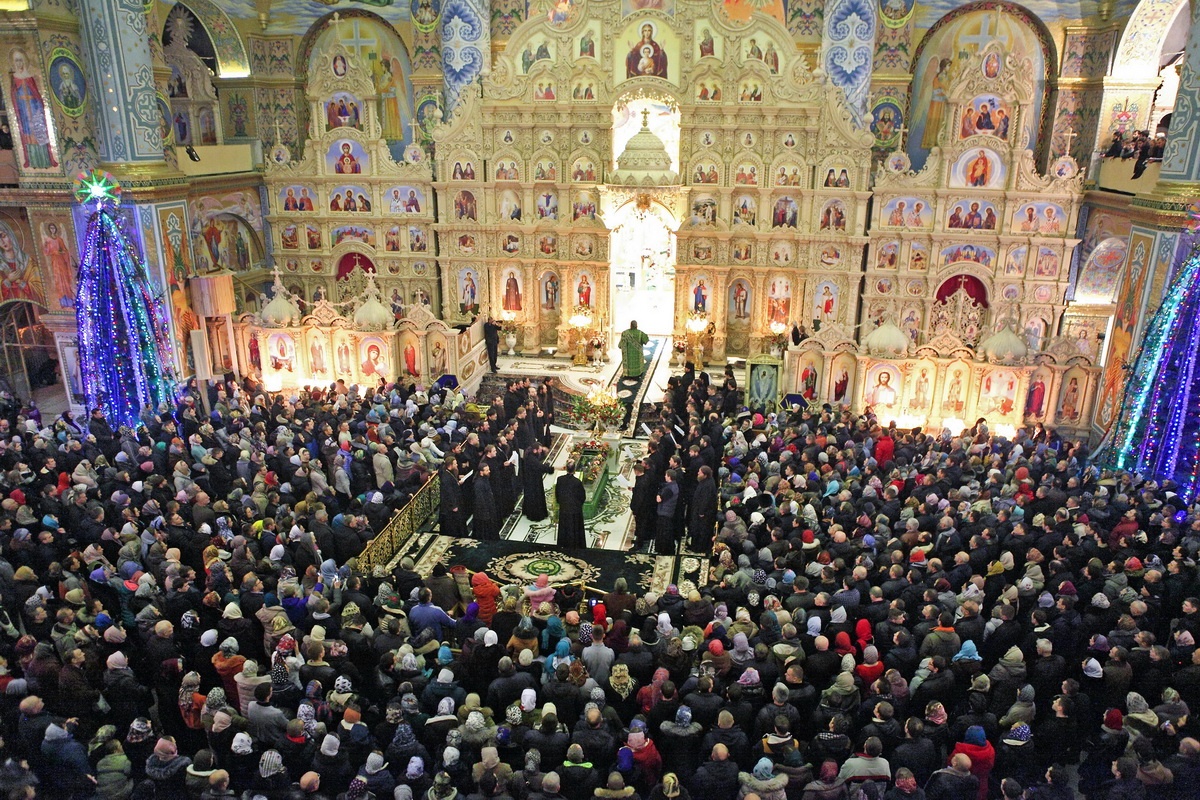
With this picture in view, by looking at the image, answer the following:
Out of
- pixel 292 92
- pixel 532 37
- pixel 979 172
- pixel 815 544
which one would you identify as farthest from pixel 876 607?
pixel 292 92

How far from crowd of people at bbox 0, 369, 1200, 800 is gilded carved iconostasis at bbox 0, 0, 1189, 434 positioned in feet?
25.5

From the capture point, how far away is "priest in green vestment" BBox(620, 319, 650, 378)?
2223 cm

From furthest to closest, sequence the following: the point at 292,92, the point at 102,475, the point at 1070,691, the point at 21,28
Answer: the point at 292,92, the point at 21,28, the point at 102,475, the point at 1070,691

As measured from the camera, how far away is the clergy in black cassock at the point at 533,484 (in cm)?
1538

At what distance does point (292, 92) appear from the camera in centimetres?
2759

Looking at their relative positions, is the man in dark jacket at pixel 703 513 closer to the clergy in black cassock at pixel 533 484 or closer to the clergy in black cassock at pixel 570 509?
the clergy in black cassock at pixel 570 509

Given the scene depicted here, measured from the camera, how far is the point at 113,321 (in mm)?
18328

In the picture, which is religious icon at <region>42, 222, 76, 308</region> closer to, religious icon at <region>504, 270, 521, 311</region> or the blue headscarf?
religious icon at <region>504, 270, 521, 311</region>

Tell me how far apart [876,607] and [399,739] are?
5568 mm

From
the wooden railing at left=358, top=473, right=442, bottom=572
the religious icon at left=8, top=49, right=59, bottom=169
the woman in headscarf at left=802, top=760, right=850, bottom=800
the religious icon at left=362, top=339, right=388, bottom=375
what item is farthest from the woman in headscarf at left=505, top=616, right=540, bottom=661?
the religious icon at left=8, top=49, right=59, bottom=169

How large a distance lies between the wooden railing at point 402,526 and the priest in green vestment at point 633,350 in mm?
8348

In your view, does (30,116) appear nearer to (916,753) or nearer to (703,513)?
(703,513)

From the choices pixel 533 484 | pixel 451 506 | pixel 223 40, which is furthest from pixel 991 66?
pixel 223 40

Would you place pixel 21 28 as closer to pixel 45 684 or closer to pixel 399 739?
pixel 45 684
